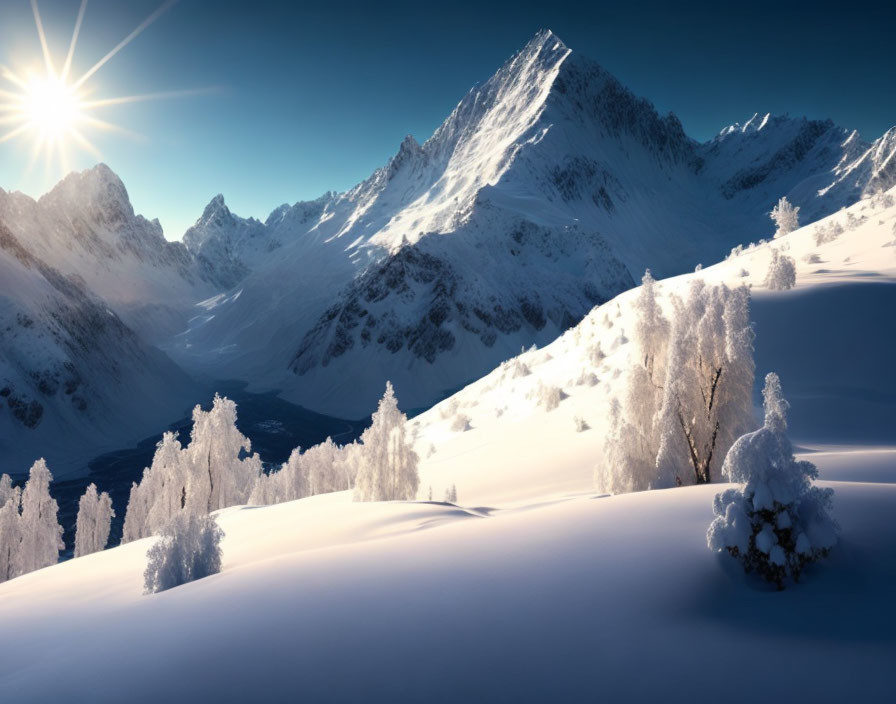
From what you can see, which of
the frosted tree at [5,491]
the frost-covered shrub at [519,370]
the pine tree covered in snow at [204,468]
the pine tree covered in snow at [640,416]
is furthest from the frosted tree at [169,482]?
the pine tree covered in snow at [640,416]

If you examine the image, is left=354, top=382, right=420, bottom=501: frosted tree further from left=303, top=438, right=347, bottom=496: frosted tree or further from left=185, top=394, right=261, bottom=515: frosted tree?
left=303, top=438, right=347, bottom=496: frosted tree

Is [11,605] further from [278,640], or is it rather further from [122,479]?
[122,479]

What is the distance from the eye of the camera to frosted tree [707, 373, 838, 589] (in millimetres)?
6453

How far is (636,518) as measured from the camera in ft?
28.1

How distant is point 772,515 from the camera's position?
22.1ft

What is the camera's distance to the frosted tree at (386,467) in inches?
1069

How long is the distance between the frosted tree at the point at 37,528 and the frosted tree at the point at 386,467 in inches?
1373

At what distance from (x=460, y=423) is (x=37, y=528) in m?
38.4

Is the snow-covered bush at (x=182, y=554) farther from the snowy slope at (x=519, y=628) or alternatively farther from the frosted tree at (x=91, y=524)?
the frosted tree at (x=91, y=524)

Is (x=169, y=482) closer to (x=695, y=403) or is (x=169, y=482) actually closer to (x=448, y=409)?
(x=448, y=409)

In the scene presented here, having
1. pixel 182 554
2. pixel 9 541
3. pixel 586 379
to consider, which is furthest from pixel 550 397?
pixel 9 541

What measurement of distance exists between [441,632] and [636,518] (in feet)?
13.7

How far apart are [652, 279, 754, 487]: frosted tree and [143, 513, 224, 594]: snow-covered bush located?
43.2ft

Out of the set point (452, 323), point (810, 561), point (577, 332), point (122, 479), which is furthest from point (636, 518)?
point (452, 323)
